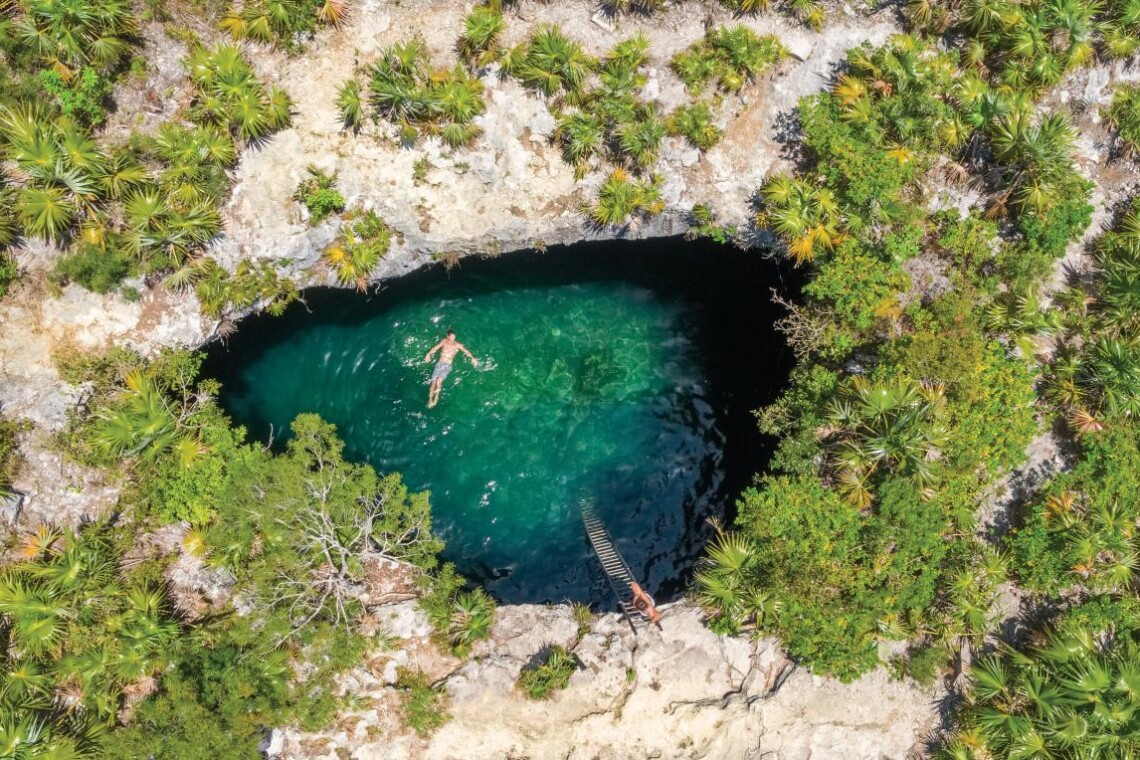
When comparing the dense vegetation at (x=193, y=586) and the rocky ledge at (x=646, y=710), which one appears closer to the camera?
the dense vegetation at (x=193, y=586)

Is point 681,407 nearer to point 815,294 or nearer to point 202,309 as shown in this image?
point 815,294

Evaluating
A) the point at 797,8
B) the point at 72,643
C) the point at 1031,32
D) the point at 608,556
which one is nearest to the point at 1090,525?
the point at 608,556

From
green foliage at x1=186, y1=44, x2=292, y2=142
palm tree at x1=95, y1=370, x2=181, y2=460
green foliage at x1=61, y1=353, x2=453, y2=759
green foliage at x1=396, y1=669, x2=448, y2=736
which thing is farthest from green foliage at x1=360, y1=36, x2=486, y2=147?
green foliage at x1=396, y1=669, x2=448, y2=736

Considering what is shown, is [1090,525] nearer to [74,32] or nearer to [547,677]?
[547,677]

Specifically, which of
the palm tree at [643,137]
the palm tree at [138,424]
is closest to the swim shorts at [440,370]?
the palm tree at [138,424]

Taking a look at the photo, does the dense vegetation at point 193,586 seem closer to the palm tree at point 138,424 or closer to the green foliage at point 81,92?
the palm tree at point 138,424

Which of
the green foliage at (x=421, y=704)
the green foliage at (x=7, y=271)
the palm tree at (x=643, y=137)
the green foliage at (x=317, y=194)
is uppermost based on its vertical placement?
the palm tree at (x=643, y=137)
